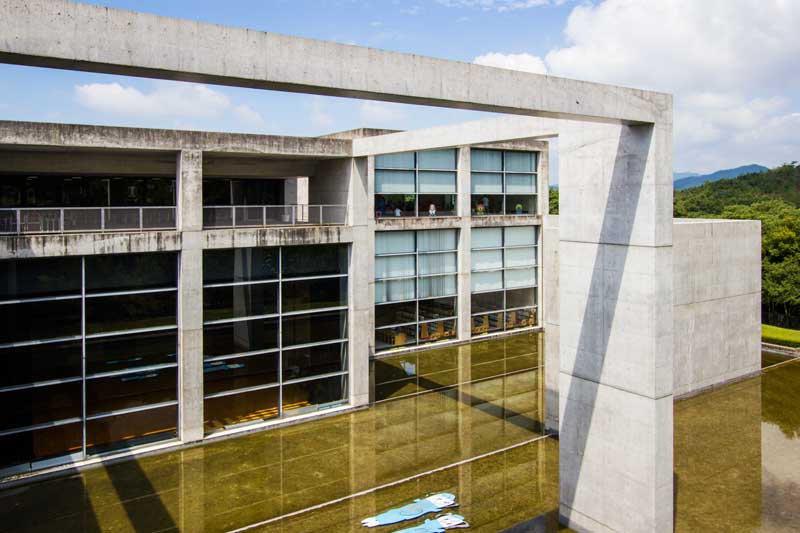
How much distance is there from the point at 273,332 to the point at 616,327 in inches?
422

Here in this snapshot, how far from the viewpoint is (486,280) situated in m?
31.2

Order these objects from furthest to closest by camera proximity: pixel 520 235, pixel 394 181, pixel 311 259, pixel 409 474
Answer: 1. pixel 520 235
2. pixel 394 181
3. pixel 311 259
4. pixel 409 474

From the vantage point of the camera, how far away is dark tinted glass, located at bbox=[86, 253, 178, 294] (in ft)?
54.5

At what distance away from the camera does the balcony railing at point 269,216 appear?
18766 mm

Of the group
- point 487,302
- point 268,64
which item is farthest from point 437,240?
point 268,64

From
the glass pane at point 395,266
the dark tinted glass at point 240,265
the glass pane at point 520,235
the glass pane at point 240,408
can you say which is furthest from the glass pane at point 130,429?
the glass pane at point 520,235

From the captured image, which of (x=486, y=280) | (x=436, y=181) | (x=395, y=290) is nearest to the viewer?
(x=395, y=290)

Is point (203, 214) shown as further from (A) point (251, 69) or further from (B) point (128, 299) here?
(A) point (251, 69)

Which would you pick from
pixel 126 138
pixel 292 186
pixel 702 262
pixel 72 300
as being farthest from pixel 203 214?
pixel 702 262

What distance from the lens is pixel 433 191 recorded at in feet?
95.2

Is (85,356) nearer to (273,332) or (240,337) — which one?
(240,337)

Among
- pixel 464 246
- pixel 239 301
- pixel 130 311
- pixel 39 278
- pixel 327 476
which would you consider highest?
pixel 464 246

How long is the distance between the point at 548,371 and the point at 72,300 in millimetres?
13418

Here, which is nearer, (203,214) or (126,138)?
(126,138)
